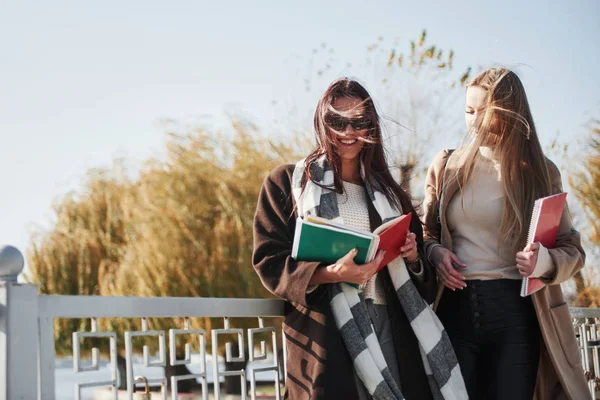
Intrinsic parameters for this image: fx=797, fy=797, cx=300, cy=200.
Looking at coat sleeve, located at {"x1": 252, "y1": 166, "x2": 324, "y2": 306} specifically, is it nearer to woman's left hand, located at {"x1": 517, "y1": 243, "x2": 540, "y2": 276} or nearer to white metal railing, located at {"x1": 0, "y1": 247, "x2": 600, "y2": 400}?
white metal railing, located at {"x1": 0, "y1": 247, "x2": 600, "y2": 400}

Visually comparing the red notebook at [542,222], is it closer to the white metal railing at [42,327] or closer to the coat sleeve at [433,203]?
the coat sleeve at [433,203]

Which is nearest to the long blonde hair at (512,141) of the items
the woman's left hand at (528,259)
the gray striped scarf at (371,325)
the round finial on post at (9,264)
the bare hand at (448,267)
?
the woman's left hand at (528,259)

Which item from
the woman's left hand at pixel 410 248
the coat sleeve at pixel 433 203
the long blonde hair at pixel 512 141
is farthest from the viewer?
the coat sleeve at pixel 433 203

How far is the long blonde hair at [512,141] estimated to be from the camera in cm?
286

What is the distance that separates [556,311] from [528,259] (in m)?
0.29

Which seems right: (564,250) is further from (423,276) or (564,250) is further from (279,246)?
(279,246)

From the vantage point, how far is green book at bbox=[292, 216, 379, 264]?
230cm

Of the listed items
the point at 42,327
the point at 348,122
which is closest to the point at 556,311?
the point at 348,122

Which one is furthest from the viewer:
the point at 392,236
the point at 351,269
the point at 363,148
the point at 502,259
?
the point at 502,259

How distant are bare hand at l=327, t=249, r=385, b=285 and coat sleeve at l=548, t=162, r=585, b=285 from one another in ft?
2.46

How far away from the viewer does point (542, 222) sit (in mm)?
2721

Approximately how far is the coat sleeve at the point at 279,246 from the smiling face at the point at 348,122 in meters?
0.20

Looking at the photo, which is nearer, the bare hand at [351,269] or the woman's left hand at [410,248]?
the bare hand at [351,269]

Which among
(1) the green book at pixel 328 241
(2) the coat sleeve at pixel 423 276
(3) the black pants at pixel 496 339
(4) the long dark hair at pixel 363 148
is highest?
(4) the long dark hair at pixel 363 148
